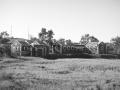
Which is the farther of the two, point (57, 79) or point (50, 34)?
point (50, 34)

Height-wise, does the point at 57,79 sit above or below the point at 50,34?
below

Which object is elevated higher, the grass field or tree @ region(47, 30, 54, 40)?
tree @ region(47, 30, 54, 40)

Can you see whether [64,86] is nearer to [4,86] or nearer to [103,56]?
[4,86]

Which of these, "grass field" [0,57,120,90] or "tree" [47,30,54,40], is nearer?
"grass field" [0,57,120,90]

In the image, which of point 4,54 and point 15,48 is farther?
point 15,48

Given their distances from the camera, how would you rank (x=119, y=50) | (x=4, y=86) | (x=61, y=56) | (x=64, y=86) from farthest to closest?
1. (x=119, y=50)
2. (x=61, y=56)
3. (x=64, y=86)
4. (x=4, y=86)

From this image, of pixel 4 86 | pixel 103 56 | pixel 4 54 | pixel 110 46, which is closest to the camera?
pixel 4 86

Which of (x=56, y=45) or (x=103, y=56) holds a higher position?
(x=56, y=45)

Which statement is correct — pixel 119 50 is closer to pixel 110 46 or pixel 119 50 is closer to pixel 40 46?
pixel 110 46

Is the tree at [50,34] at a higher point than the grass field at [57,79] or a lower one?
higher

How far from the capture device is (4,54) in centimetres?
3997

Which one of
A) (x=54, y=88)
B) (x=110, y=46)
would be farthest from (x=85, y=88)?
(x=110, y=46)

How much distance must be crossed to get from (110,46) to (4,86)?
6850 centimetres

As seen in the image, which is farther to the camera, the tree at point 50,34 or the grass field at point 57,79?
the tree at point 50,34
